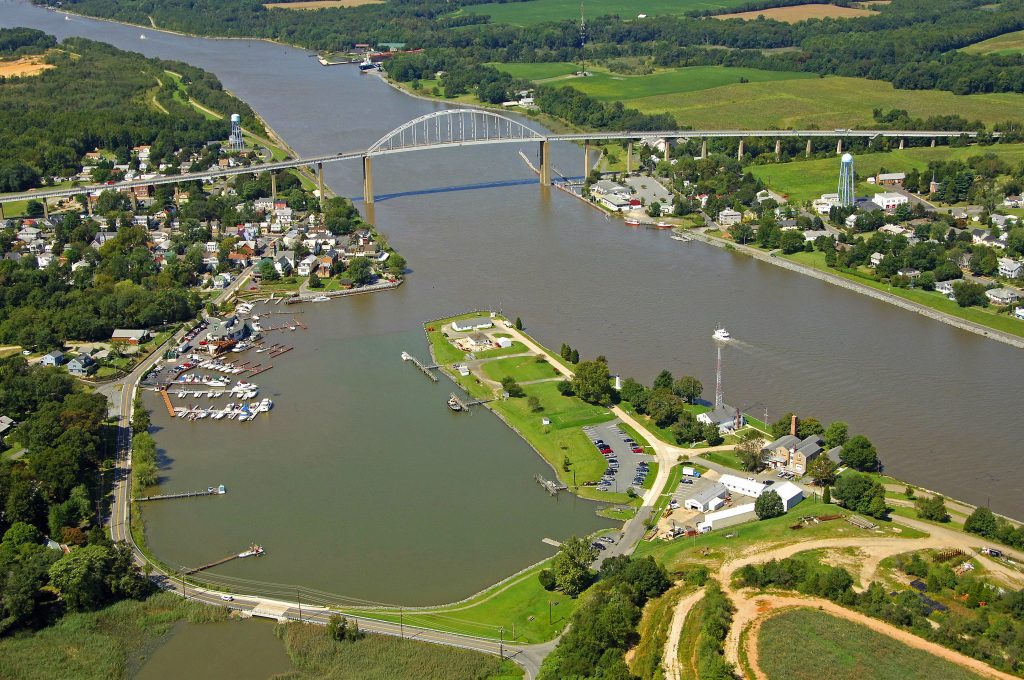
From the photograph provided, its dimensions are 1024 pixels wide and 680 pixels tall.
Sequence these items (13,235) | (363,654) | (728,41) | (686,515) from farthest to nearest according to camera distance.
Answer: (728,41) → (13,235) → (686,515) → (363,654)

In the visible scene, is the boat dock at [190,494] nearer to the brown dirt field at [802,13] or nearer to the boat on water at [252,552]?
the boat on water at [252,552]

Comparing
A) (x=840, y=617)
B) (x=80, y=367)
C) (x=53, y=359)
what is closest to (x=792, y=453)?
(x=840, y=617)

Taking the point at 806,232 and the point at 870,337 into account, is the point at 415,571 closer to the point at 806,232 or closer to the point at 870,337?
the point at 870,337

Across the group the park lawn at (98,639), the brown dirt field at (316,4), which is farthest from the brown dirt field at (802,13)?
the park lawn at (98,639)

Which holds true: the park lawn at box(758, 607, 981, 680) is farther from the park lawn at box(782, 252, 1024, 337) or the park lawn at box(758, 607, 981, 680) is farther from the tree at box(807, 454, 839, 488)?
the park lawn at box(782, 252, 1024, 337)

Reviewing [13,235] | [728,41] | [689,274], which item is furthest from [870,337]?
[728,41]

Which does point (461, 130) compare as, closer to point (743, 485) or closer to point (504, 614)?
point (743, 485)
